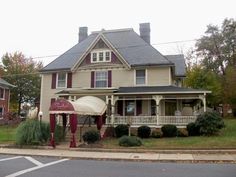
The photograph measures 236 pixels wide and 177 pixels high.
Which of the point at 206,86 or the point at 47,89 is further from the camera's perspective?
the point at 206,86

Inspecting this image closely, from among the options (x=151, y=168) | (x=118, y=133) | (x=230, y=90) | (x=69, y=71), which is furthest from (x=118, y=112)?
(x=151, y=168)

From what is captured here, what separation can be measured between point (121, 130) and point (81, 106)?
436 cm

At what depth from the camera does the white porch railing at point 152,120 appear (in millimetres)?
25422

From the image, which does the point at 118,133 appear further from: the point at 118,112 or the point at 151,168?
the point at 151,168

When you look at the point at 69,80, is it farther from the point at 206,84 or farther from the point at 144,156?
the point at 206,84

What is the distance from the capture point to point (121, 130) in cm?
2500

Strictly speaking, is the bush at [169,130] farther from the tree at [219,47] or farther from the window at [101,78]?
the tree at [219,47]

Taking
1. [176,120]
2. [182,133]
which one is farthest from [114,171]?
[176,120]

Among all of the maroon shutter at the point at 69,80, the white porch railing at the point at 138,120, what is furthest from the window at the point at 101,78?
the white porch railing at the point at 138,120

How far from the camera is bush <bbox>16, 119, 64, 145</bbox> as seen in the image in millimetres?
20844

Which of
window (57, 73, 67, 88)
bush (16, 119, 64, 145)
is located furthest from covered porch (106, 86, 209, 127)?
bush (16, 119, 64, 145)

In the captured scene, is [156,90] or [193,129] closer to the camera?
[193,129]

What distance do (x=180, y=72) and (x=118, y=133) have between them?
12.5 metres

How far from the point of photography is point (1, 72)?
190 feet
